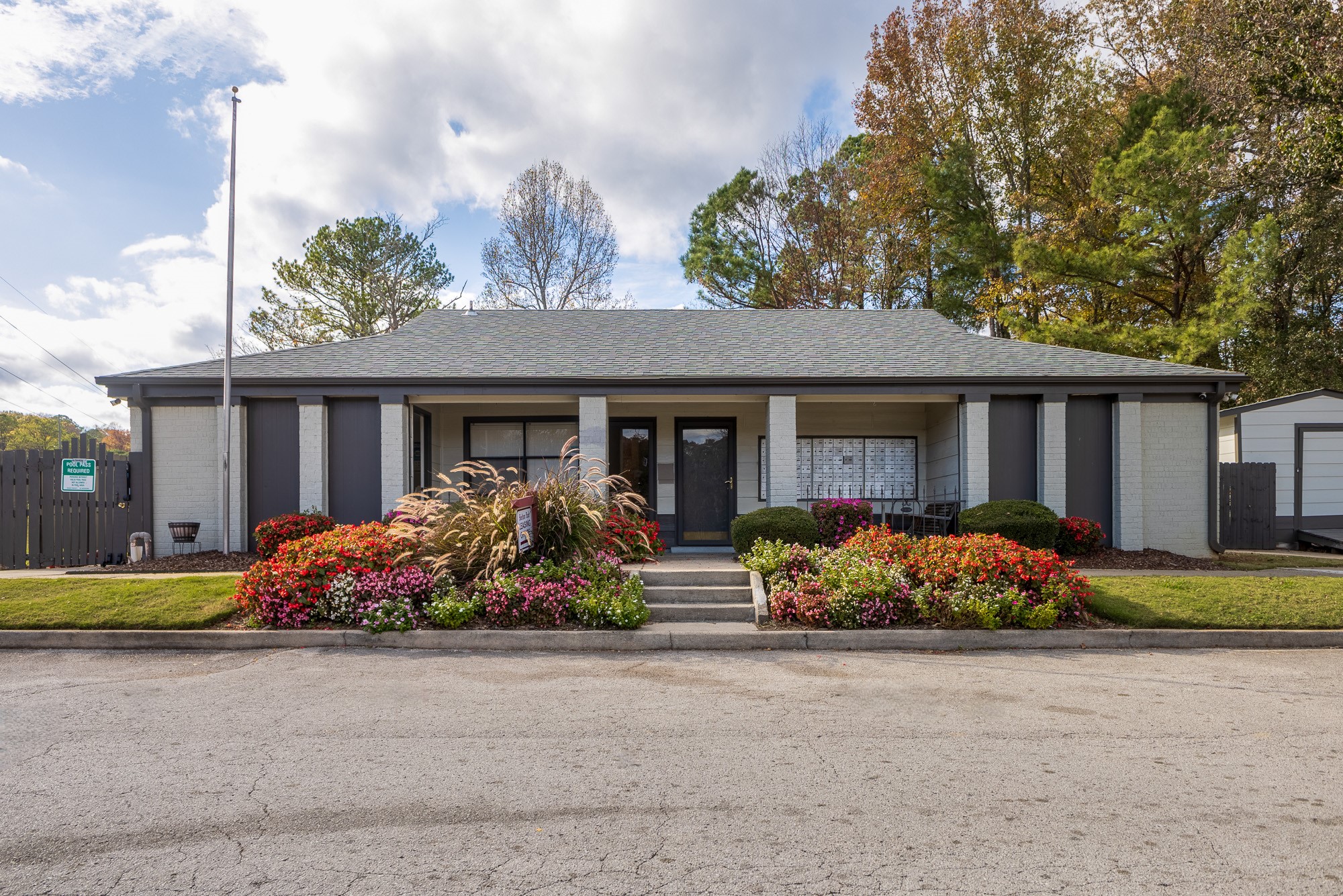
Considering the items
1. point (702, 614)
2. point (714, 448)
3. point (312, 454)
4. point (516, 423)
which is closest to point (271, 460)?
point (312, 454)

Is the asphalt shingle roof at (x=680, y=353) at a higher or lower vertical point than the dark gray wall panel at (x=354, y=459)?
higher

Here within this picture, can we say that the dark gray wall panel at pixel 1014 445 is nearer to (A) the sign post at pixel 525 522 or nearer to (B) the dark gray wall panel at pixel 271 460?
(A) the sign post at pixel 525 522

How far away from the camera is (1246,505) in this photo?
1463cm

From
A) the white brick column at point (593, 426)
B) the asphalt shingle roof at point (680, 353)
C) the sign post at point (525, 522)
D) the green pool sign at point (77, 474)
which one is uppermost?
the asphalt shingle roof at point (680, 353)

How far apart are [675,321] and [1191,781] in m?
13.3

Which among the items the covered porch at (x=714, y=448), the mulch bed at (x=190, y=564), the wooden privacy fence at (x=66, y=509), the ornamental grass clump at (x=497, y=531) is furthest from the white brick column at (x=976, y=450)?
the wooden privacy fence at (x=66, y=509)

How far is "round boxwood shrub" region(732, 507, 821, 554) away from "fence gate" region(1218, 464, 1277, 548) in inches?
368

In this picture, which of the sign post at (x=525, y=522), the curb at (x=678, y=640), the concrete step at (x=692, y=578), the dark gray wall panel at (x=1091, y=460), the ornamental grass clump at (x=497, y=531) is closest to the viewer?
the curb at (x=678, y=640)

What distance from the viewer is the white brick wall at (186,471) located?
40.0 feet

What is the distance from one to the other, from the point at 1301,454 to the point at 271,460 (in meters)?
19.6

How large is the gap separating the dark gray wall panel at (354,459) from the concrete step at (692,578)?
5433 millimetres

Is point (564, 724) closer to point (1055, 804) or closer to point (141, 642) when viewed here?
point (1055, 804)

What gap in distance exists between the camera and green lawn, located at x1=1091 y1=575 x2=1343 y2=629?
756cm

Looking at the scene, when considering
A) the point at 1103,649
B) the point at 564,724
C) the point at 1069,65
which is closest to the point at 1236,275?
the point at 1069,65
